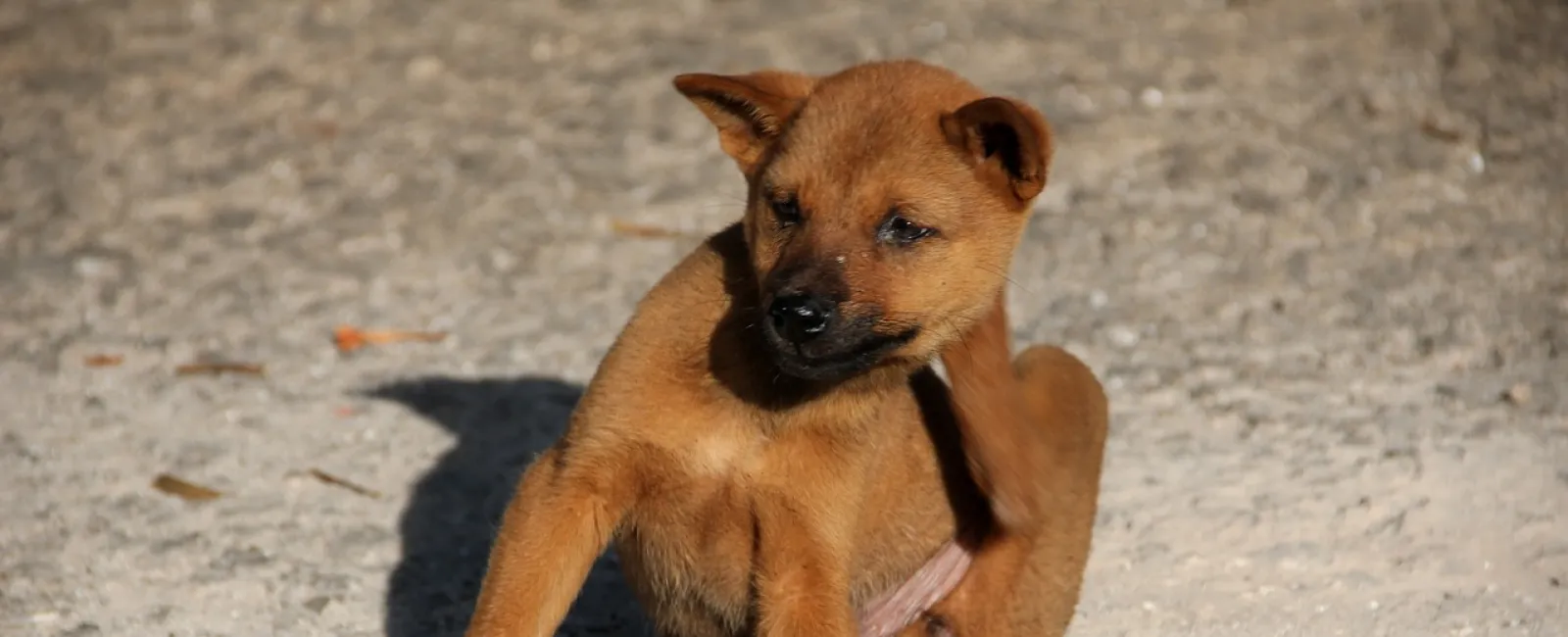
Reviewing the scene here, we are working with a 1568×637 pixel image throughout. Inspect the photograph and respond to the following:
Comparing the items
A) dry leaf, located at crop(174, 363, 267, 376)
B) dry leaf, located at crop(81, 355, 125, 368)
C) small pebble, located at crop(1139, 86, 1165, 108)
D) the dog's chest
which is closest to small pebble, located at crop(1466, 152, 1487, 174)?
small pebble, located at crop(1139, 86, 1165, 108)

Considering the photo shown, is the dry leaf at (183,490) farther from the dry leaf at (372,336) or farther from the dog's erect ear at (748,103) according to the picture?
the dog's erect ear at (748,103)

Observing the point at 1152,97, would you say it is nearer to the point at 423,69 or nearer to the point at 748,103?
the point at 423,69

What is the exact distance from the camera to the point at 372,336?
7469 millimetres

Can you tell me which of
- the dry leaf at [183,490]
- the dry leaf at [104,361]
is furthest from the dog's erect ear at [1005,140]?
the dry leaf at [104,361]

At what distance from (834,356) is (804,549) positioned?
0.46 m

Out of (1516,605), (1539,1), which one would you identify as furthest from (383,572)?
(1539,1)

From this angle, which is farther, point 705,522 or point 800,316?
point 705,522

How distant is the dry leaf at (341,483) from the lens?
621cm

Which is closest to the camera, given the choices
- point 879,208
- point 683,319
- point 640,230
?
point 879,208

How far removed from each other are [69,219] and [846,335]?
17.8ft

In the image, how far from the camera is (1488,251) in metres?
8.23

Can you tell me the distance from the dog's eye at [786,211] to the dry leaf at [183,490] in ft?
8.57

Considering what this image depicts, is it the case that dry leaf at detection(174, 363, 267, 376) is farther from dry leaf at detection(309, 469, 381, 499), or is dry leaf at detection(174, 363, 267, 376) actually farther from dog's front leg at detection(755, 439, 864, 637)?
dog's front leg at detection(755, 439, 864, 637)

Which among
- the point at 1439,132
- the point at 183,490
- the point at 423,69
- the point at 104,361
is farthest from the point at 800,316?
the point at 423,69
